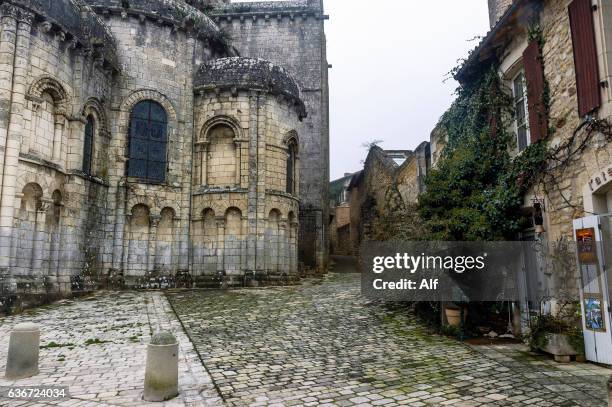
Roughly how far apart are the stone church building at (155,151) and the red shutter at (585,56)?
35.4 feet

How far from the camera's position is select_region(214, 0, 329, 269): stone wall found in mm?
23969

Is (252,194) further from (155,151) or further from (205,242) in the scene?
(155,151)

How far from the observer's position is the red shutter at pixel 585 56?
629 centimetres

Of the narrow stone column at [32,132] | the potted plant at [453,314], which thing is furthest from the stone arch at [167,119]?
the potted plant at [453,314]

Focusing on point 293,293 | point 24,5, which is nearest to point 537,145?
point 293,293

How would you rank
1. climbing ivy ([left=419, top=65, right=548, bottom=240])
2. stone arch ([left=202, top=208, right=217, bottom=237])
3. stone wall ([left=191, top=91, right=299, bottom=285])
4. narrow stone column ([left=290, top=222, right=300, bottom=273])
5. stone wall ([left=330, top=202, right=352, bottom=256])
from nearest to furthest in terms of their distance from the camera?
climbing ivy ([left=419, top=65, right=548, bottom=240]) → stone wall ([left=191, top=91, right=299, bottom=285]) → stone arch ([left=202, top=208, right=217, bottom=237]) → narrow stone column ([left=290, top=222, right=300, bottom=273]) → stone wall ([left=330, top=202, right=352, bottom=256])

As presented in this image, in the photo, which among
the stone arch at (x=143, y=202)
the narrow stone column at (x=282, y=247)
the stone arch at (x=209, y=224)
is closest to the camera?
the stone arch at (x=143, y=202)

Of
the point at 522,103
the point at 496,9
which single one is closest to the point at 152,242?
the point at 522,103

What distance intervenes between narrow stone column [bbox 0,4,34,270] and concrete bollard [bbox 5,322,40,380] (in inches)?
219

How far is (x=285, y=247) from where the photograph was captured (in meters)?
16.2

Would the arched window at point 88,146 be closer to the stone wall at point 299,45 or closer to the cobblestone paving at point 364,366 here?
the cobblestone paving at point 364,366

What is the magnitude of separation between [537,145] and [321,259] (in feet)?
49.7

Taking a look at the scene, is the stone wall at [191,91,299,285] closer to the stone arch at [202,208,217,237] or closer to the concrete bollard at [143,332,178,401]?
the stone arch at [202,208,217,237]

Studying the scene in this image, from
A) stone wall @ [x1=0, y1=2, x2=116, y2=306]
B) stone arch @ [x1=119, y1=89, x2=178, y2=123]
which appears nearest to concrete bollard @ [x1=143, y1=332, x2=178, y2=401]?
stone wall @ [x1=0, y1=2, x2=116, y2=306]
